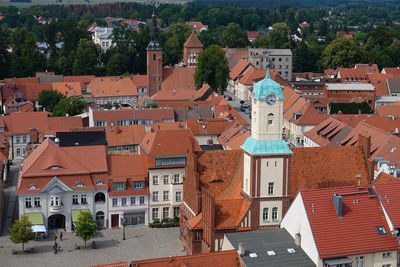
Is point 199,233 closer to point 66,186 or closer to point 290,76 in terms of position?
point 66,186

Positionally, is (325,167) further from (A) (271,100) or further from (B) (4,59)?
(B) (4,59)

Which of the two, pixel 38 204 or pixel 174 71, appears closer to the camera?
pixel 38 204

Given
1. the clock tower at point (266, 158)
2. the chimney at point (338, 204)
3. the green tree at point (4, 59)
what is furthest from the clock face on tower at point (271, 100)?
the green tree at point (4, 59)

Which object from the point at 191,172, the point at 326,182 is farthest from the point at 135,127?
the point at 326,182

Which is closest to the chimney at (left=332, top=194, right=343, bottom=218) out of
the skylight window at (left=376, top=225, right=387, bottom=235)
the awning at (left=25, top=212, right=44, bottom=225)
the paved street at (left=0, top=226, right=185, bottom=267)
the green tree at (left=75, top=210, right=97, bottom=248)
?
the skylight window at (left=376, top=225, right=387, bottom=235)

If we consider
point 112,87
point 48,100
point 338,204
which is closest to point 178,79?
point 112,87

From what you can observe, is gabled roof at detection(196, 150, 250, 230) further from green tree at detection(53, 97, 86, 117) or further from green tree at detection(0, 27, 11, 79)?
green tree at detection(0, 27, 11, 79)

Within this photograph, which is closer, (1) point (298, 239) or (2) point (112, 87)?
(1) point (298, 239)
